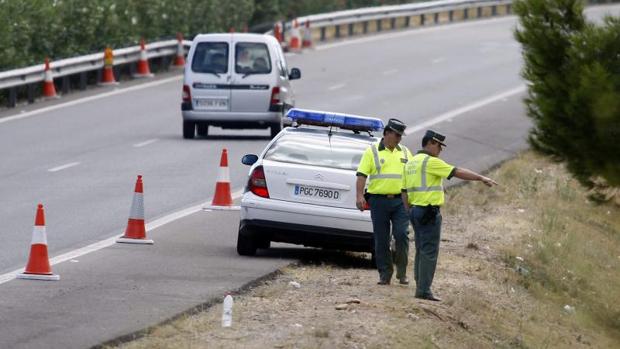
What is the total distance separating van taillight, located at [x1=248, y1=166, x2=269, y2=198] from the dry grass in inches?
31.2

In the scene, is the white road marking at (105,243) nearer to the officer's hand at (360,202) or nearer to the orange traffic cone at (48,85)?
the officer's hand at (360,202)

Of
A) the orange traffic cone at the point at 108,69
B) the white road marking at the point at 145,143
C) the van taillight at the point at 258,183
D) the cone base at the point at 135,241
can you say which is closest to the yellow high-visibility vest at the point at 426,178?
the van taillight at the point at 258,183

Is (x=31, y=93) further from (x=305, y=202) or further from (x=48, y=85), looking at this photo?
(x=305, y=202)

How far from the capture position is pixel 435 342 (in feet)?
40.3

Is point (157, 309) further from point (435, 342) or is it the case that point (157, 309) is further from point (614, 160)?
point (614, 160)

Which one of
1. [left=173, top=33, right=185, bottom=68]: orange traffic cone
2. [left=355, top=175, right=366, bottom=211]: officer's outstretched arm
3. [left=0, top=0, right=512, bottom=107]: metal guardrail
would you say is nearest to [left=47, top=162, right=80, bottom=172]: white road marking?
[left=0, top=0, right=512, bottom=107]: metal guardrail

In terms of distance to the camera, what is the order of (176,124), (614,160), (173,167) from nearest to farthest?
(614,160) → (173,167) → (176,124)

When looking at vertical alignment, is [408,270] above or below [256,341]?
below

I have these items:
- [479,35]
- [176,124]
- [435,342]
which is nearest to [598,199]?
[435,342]

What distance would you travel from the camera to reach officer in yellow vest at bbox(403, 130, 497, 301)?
13.1 metres

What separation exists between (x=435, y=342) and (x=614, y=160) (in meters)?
5.80

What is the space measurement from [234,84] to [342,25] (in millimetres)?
28423

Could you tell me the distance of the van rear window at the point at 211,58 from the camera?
2839cm

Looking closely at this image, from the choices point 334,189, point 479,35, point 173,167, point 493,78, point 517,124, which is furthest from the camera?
point 479,35
